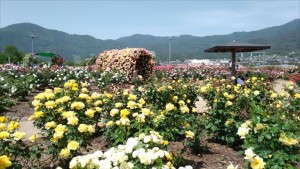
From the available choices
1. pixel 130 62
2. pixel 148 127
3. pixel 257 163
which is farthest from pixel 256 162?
pixel 130 62

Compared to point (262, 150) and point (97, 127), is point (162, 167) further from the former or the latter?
point (97, 127)

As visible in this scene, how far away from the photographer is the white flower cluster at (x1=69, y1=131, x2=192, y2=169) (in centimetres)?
238

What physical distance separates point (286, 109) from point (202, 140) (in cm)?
161

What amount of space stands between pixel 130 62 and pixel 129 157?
1138 centimetres

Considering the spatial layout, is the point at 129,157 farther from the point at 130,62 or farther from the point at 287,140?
the point at 130,62

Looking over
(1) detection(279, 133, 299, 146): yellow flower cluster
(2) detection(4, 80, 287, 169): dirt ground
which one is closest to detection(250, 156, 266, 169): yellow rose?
(1) detection(279, 133, 299, 146): yellow flower cluster

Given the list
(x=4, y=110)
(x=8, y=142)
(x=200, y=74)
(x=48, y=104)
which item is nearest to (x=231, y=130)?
(x=48, y=104)

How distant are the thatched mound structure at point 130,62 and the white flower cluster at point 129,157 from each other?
1067 centimetres

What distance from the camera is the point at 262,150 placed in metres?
3.69

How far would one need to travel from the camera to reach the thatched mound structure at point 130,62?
46.4ft

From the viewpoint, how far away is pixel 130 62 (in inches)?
555

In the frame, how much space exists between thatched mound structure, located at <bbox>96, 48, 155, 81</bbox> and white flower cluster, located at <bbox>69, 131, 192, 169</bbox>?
35.0 ft

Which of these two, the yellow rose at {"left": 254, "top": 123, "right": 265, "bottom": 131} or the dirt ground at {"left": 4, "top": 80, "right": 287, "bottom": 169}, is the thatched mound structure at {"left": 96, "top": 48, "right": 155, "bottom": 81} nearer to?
the dirt ground at {"left": 4, "top": 80, "right": 287, "bottom": 169}

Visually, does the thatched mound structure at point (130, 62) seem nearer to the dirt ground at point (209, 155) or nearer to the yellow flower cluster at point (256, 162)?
the dirt ground at point (209, 155)
